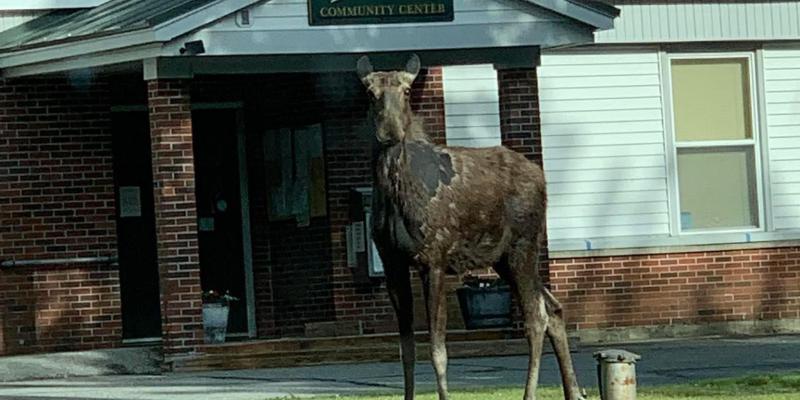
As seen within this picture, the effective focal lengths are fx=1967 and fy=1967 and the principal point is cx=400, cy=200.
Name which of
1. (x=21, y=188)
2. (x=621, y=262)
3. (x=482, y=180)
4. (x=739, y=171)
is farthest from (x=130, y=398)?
(x=739, y=171)

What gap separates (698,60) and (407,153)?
11342 millimetres

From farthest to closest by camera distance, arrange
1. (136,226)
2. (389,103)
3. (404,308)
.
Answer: (136,226), (404,308), (389,103)

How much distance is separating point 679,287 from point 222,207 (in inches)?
207

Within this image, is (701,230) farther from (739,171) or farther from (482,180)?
(482,180)

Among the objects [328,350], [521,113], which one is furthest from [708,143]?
[328,350]

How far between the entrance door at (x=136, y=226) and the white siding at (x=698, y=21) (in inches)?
208

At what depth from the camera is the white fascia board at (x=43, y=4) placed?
65.7 feet

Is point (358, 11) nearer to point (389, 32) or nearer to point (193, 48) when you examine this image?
point (389, 32)

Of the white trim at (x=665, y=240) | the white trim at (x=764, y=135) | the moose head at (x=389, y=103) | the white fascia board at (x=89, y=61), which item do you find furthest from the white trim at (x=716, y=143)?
the moose head at (x=389, y=103)

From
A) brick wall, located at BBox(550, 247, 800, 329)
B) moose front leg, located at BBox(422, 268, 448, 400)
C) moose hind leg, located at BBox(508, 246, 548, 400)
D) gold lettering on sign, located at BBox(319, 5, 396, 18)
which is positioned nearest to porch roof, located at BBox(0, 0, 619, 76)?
gold lettering on sign, located at BBox(319, 5, 396, 18)

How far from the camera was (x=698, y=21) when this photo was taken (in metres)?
22.4

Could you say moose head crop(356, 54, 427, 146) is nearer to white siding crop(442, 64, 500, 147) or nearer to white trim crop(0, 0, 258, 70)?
white trim crop(0, 0, 258, 70)

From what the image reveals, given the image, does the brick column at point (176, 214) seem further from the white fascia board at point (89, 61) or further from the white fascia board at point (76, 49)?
the white fascia board at point (76, 49)

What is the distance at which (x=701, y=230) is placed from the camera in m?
22.7
